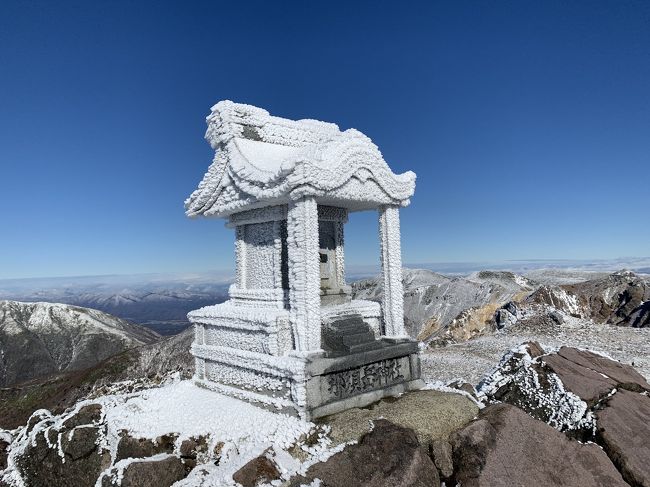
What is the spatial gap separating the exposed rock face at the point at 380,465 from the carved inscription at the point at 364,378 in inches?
75.7

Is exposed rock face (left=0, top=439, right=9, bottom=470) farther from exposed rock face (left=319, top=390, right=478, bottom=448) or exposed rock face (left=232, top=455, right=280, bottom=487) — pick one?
exposed rock face (left=319, top=390, right=478, bottom=448)

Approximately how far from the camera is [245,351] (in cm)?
1104

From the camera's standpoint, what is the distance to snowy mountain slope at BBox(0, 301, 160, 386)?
3994 inches

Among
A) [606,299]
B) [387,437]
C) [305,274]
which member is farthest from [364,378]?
[606,299]

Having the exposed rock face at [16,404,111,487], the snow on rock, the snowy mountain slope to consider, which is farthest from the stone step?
the snowy mountain slope

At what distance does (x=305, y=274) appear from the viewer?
390 inches

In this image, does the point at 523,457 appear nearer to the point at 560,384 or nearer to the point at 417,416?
the point at 417,416

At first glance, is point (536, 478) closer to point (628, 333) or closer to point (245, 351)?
point (245, 351)

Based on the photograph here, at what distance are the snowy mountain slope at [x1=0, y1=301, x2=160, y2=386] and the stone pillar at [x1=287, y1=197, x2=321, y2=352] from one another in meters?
98.7

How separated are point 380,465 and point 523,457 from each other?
2455 millimetres

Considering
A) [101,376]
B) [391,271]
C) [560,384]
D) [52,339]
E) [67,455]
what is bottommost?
[52,339]

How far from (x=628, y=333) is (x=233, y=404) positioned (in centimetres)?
1722

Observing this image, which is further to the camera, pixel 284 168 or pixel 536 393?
pixel 536 393

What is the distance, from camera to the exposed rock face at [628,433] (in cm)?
762
